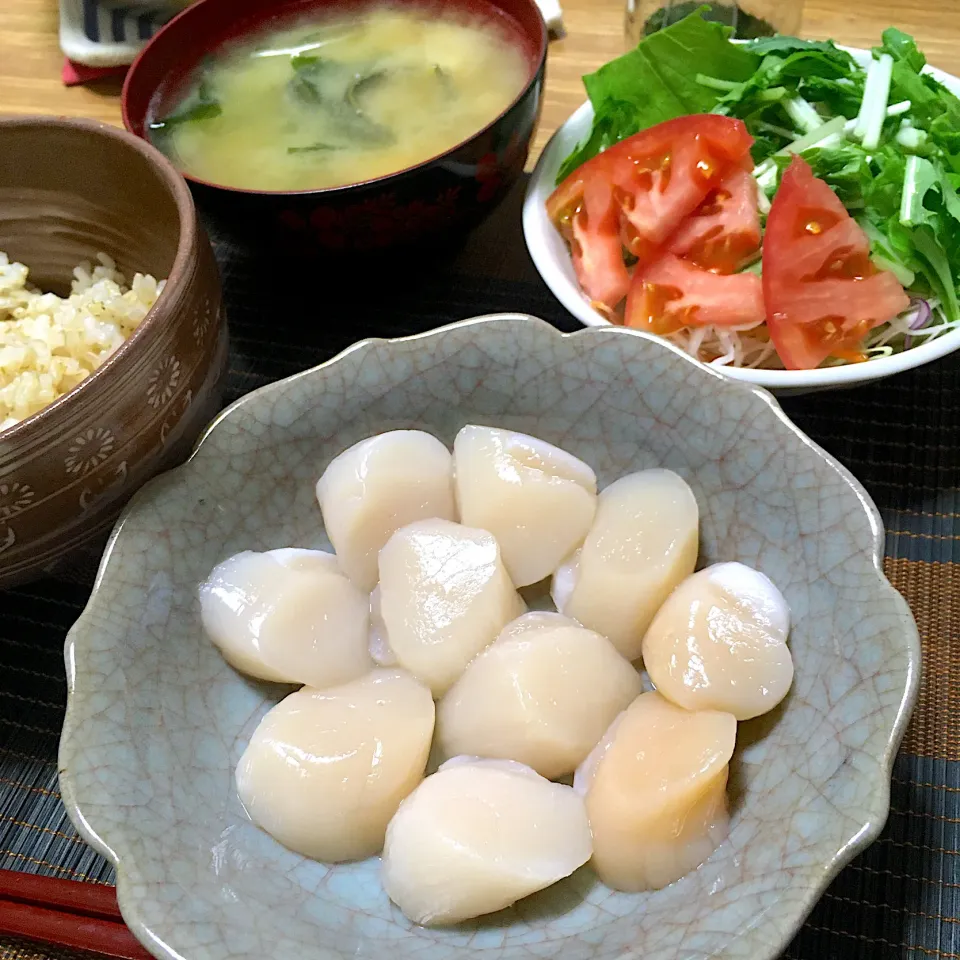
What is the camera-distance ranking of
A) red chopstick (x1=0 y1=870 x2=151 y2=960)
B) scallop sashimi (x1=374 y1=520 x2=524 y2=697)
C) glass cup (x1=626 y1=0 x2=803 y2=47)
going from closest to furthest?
red chopstick (x1=0 y1=870 x2=151 y2=960) → scallop sashimi (x1=374 y1=520 x2=524 y2=697) → glass cup (x1=626 y1=0 x2=803 y2=47)

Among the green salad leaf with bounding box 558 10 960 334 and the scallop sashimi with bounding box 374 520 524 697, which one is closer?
the scallop sashimi with bounding box 374 520 524 697

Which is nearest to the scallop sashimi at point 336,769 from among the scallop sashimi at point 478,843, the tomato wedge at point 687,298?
the scallop sashimi at point 478,843

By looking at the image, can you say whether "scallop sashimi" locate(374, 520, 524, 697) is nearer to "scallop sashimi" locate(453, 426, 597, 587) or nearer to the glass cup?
"scallop sashimi" locate(453, 426, 597, 587)

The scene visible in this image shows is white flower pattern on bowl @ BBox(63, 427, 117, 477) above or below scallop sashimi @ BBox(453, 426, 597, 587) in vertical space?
above

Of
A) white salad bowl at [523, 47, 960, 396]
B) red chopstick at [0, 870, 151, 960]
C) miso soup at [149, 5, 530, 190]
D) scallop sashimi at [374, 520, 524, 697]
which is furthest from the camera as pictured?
miso soup at [149, 5, 530, 190]

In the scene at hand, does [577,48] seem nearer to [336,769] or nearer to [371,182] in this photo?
[371,182]

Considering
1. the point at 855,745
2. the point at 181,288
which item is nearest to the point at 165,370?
the point at 181,288

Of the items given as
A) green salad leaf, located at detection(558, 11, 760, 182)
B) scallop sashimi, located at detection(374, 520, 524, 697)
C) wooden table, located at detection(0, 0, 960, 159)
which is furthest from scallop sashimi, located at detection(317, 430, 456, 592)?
wooden table, located at detection(0, 0, 960, 159)
